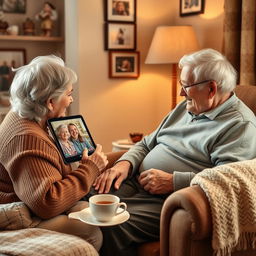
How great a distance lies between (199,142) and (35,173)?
76 centimetres

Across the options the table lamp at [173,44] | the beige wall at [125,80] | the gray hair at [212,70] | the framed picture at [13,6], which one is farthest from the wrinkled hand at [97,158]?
the framed picture at [13,6]

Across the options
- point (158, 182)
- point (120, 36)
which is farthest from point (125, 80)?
point (158, 182)

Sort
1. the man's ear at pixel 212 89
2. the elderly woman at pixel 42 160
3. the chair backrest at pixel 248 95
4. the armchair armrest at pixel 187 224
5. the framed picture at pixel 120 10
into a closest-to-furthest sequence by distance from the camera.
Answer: the armchair armrest at pixel 187 224 → the elderly woman at pixel 42 160 → the man's ear at pixel 212 89 → the chair backrest at pixel 248 95 → the framed picture at pixel 120 10

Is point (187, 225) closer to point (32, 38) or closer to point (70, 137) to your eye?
point (70, 137)

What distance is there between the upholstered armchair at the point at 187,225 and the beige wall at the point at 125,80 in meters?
2.02

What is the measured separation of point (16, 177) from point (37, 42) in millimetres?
2733

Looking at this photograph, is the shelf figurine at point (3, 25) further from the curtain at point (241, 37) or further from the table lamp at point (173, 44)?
the curtain at point (241, 37)

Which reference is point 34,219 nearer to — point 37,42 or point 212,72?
point 212,72

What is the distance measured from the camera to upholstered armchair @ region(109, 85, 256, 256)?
4.99 ft

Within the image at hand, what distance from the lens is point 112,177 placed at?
211 centimetres

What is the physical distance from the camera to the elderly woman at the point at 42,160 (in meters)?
1.63

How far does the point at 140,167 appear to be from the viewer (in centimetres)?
225

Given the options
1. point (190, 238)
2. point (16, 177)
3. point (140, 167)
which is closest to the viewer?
point (190, 238)

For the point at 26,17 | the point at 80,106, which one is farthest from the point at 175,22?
the point at 26,17
